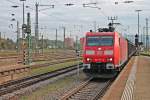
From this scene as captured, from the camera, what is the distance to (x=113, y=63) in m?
22.7

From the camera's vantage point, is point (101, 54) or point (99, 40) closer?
point (101, 54)

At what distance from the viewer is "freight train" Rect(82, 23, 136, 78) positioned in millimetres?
22797

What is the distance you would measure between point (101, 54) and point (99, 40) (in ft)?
3.68

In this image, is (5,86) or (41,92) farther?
(5,86)

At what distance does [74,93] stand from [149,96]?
3.56 meters

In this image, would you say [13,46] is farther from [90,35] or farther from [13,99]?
[13,99]

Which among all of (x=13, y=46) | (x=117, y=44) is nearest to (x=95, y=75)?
(x=117, y=44)

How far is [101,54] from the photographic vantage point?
75.8 ft

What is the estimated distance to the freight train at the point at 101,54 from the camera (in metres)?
22.8

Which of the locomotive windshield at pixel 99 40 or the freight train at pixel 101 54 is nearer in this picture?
the freight train at pixel 101 54

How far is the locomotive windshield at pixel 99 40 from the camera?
23653mm

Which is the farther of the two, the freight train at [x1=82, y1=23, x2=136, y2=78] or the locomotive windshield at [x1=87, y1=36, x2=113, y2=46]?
the locomotive windshield at [x1=87, y1=36, x2=113, y2=46]

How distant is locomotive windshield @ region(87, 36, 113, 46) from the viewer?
23.7 meters

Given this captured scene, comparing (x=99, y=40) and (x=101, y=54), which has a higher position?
(x=99, y=40)
